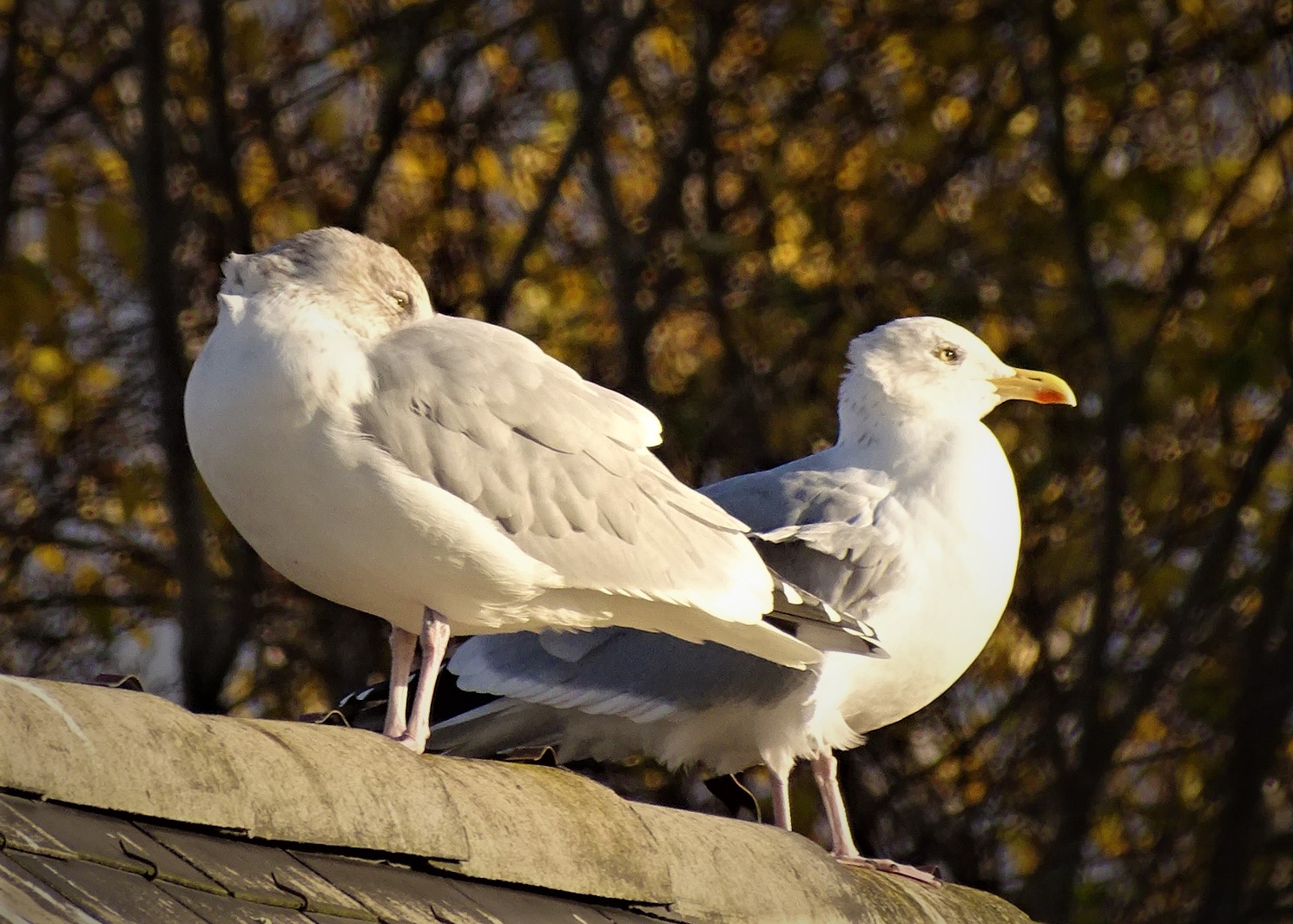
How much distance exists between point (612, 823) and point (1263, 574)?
4557 mm

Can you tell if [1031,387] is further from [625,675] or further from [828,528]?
[625,675]

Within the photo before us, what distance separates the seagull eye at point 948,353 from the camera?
4.85 meters

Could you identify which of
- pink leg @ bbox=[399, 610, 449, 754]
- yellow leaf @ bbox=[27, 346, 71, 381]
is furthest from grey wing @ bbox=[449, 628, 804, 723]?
yellow leaf @ bbox=[27, 346, 71, 381]

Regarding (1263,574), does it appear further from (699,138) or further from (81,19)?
(81,19)

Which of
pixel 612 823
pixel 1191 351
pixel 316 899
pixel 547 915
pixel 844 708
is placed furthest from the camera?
pixel 1191 351

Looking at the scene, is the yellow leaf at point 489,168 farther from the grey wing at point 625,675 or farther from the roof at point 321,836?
the roof at point 321,836

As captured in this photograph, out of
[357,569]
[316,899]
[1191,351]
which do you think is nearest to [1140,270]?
[1191,351]

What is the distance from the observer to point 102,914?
208cm

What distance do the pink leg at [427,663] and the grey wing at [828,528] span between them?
2.90 ft

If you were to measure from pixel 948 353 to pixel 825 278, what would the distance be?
2.68 m

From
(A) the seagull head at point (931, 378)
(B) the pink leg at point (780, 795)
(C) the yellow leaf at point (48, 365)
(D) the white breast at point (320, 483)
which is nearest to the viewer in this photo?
(D) the white breast at point (320, 483)

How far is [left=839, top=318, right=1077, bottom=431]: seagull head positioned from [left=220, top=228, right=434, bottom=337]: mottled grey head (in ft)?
5.17

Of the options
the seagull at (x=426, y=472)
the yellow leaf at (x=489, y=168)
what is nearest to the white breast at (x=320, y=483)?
the seagull at (x=426, y=472)

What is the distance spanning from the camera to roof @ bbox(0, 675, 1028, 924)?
216 centimetres
